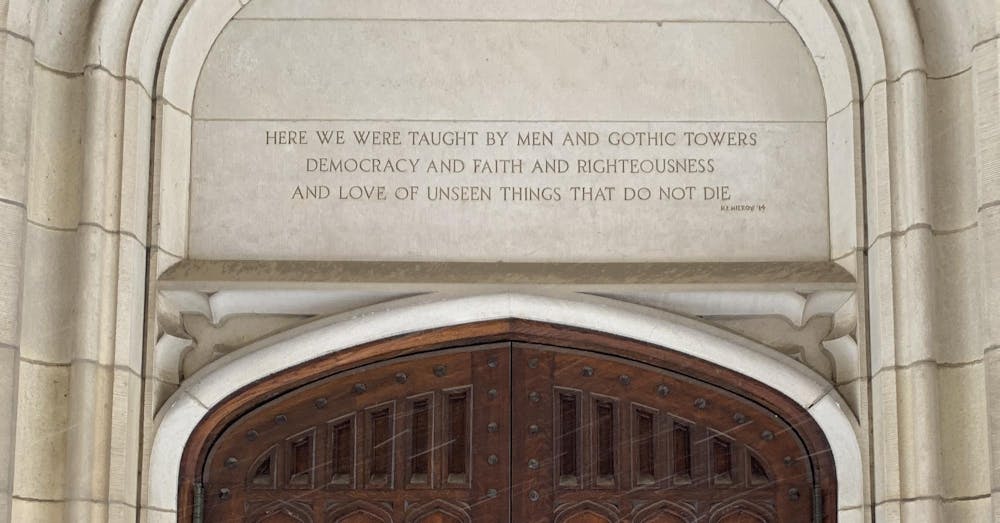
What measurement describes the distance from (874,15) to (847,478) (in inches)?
71.4

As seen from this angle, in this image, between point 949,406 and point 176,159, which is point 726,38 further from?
point 176,159

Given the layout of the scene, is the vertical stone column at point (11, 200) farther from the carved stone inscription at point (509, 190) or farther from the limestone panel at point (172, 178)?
the carved stone inscription at point (509, 190)

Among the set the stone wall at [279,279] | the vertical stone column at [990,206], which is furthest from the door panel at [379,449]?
the vertical stone column at [990,206]

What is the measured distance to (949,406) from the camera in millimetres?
6379

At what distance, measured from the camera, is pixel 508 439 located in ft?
22.9

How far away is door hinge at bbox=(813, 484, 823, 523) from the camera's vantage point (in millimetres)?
6898

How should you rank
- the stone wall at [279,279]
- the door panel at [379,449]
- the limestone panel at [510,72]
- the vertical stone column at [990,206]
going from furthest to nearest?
the limestone panel at [510,72]
the door panel at [379,449]
the stone wall at [279,279]
the vertical stone column at [990,206]

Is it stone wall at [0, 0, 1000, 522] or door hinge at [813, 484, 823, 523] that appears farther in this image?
door hinge at [813, 484, 823, 523]

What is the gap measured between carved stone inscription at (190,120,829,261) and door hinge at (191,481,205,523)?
929mm

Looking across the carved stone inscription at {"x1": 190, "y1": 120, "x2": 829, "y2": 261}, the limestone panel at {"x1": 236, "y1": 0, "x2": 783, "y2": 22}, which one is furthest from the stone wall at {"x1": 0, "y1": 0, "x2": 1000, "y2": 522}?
the limestone panel at {"x1": 236, "y1": 0, "x2": 783, "y2": 22}

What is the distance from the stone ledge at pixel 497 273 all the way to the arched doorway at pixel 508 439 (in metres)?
0.24

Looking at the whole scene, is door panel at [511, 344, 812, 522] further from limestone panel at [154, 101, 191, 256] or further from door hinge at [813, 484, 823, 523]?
limestone panel at [154, 101, 191, 256]

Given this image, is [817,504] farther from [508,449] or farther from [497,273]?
[497,273]

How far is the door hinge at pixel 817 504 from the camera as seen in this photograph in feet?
22.6
